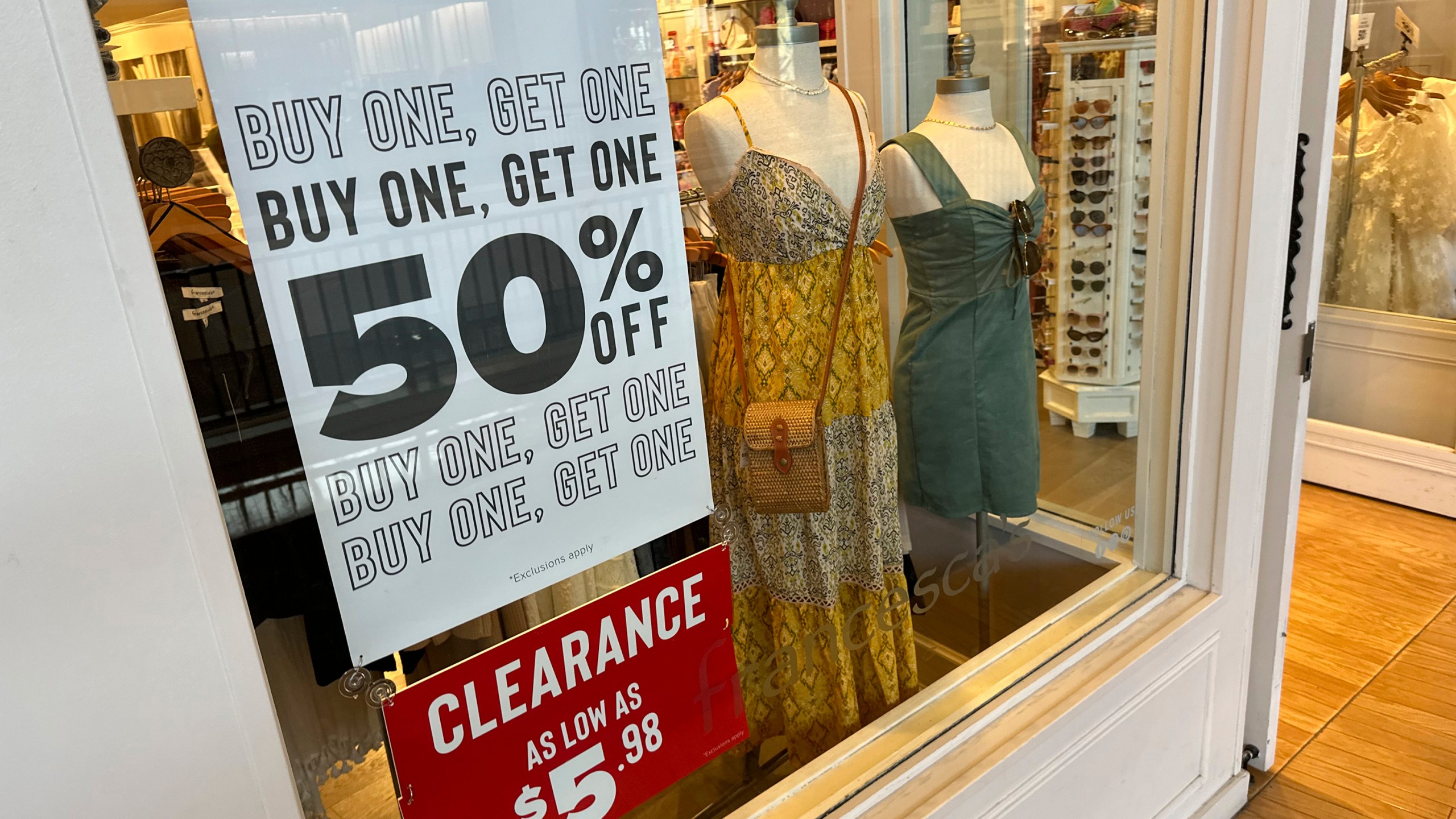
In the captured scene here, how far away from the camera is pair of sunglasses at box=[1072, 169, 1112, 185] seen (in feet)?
5.29

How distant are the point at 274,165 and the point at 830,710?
3.49ft

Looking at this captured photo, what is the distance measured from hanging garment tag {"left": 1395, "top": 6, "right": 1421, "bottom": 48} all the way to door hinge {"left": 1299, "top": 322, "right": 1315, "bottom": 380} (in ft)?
6.09

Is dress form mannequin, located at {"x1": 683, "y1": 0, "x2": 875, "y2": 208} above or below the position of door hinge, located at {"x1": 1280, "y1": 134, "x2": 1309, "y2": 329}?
above

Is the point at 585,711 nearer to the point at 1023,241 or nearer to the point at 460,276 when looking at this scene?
the point at 460,276

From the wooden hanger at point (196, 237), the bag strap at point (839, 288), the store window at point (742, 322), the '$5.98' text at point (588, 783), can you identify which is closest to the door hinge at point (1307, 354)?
the store window at point (742, 322)

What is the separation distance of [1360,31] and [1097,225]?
2.07 metres

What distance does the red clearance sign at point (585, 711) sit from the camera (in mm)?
892

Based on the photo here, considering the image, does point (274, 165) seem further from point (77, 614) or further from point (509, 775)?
point (509, 775)

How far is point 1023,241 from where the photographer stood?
1520 millimetres

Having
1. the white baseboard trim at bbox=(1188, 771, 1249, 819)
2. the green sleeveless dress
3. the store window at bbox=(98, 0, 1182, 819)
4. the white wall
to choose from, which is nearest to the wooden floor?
the white baseboard trim at bbox=(1188, 771, 1249, 819)

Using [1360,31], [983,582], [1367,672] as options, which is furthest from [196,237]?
[1360,31]

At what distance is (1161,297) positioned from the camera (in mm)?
1584

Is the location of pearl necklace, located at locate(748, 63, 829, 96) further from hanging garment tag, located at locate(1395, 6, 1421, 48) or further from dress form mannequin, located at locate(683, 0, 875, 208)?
hanging garment tag, located at locate(1395, 6, 1421, 48)

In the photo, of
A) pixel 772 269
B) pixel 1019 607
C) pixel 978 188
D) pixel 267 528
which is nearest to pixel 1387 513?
pixel 1019 607
